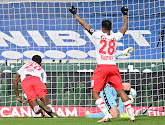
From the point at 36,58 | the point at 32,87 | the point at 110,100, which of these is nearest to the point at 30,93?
the point at 32,87

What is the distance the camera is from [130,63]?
11.7 metres

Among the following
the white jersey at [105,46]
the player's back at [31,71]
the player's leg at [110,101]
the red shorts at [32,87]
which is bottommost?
the player's leg at [110,101]

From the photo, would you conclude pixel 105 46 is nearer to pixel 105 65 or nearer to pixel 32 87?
pixel 105 65

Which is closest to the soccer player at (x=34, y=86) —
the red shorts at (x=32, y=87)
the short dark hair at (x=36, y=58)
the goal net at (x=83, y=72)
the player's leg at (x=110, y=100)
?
the red shorts at (x=32, y=87)

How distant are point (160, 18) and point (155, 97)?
88.4 inches

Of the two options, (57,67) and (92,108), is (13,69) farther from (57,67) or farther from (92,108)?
(92,108)

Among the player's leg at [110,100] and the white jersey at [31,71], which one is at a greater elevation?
the white jersey at [31,71]

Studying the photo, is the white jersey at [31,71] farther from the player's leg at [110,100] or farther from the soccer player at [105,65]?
the soccer player at [105,65]

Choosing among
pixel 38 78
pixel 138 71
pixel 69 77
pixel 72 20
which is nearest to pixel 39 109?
pixel 38 78

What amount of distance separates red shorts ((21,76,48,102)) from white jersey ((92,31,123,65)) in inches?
91.7

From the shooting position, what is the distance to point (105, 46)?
565 cm

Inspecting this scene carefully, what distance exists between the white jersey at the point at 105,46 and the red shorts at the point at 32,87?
7.64 feet

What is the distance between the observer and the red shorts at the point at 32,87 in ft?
25.1

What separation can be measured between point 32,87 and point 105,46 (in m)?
2.51
